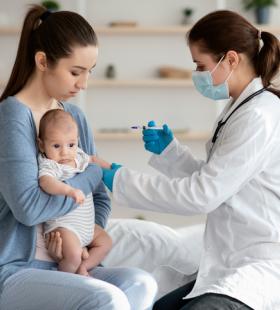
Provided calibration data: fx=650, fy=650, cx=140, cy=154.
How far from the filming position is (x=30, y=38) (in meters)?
1.90

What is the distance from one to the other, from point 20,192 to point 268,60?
2.80ft

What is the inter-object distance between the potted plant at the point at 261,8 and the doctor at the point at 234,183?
2876mm

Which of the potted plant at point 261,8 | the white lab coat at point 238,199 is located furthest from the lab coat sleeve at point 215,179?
the potted plant at point 261,8

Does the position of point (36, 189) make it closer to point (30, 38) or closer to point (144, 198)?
point (144, 198)

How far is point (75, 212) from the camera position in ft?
6.16

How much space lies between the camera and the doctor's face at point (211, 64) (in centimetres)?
203

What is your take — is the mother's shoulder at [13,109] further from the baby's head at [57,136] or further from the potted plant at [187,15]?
the potted plant at [187,15]

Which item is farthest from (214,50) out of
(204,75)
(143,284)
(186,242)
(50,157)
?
(186,242)

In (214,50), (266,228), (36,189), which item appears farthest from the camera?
(214,50)

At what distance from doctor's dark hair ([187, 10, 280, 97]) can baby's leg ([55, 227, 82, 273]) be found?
Result: 708 millimetres

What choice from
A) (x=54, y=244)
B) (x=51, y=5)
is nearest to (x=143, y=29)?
(x=51, y=5)

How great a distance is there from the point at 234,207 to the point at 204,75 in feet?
1.49

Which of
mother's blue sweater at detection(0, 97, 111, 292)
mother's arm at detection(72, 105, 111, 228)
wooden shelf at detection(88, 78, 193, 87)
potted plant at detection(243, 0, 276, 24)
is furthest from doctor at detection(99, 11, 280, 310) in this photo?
potted plant at detection(243, 0, 276, 24)

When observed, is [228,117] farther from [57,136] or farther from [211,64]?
[57,136]
